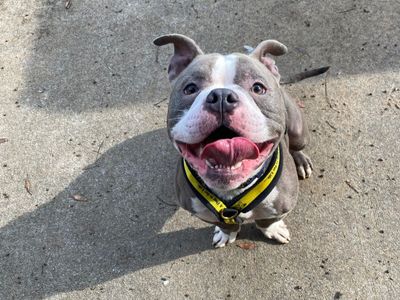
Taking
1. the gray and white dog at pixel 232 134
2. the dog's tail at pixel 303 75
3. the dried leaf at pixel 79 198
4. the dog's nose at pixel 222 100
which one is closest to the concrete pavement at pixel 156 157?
the dried leaf at pixel 79 198

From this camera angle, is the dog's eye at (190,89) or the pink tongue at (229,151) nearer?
the pink tongue at (229,151)

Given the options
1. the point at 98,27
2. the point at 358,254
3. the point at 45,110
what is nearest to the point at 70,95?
the point at 45,110

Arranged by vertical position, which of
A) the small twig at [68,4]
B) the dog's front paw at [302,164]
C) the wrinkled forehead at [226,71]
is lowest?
the dog's front paw at [302,164]

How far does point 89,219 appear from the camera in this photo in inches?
158

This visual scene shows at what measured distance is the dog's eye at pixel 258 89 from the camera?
2.75 meters

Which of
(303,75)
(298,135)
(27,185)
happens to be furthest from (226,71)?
(27,185)

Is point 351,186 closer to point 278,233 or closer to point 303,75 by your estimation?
point 278,233

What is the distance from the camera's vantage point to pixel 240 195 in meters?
3.00

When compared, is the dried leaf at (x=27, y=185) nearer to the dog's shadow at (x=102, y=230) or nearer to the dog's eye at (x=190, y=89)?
the dog's shadow at (x=102, y=230)

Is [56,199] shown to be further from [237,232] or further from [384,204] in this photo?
[384,204]

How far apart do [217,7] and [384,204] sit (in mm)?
2355

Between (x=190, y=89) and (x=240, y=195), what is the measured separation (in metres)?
0.68

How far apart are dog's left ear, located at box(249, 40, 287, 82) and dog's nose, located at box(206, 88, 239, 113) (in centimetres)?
69

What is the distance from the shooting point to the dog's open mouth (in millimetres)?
2424
